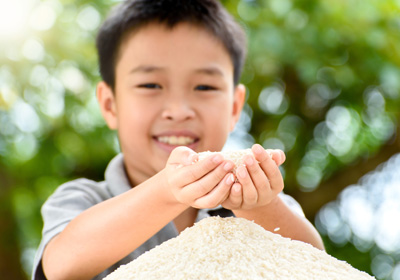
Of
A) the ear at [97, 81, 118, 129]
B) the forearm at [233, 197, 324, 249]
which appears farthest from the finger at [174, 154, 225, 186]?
the ear at [97, 81, 118, 129]

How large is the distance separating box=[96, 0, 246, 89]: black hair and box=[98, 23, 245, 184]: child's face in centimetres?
2

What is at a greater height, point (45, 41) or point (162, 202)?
point (45, 41)

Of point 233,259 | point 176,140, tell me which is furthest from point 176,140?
point 233,259

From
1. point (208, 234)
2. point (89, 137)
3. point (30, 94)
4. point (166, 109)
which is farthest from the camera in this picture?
point (89, 137)

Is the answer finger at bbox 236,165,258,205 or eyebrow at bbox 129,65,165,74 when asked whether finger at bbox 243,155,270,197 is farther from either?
eyebrow at bbox 129,65,165,74

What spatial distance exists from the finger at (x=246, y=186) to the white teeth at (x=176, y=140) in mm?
398

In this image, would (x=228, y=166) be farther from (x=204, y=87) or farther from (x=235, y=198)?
(x=204, y=87)

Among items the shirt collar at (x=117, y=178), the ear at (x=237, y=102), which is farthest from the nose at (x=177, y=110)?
the ear at (x=237, y=102)

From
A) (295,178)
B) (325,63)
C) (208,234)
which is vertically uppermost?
(325,63)

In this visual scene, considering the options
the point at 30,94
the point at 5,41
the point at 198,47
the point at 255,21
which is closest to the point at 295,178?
the point at 255,21

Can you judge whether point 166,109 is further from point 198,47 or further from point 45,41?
point 45,41

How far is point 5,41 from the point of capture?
1.78 m

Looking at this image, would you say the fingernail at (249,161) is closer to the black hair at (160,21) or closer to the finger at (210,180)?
the finger at (210,180)

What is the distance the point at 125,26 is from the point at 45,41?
3.26 feet
